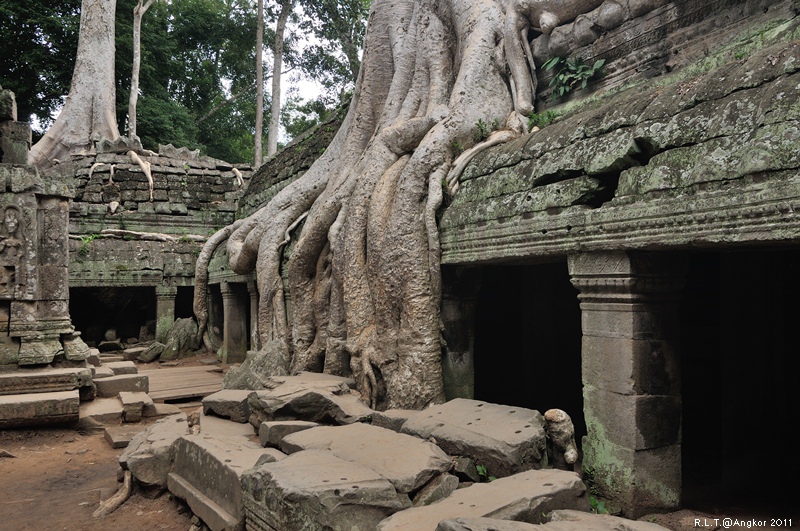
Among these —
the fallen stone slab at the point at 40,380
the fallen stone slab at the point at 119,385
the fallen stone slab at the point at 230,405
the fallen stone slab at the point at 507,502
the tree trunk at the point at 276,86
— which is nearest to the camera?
the fallen stone slab at the point at 507,502

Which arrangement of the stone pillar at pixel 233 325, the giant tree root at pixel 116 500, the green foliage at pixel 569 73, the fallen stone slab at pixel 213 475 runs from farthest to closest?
1. the stone pillar at pixel 233 325
2. the green foliage at pixel 569 73
3. the giant tree root at pixel 116 500
4. the fallen stone slab at pixel 213 475

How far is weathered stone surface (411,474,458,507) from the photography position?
323 centimetres

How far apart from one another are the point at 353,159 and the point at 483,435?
4.42 metres

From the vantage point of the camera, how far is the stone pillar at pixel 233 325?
10211 mm

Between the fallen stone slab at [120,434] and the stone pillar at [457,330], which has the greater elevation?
the stone pillar at [457,330]

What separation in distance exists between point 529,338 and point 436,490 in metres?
3.48

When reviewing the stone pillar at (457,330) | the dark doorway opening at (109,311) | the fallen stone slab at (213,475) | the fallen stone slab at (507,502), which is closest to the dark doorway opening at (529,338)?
the stone pillar at (457,330)

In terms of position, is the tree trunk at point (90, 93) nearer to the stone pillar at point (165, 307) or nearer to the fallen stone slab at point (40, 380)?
the stone pillar at point (165, 307)

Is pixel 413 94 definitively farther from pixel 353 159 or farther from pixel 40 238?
pixel 40 238

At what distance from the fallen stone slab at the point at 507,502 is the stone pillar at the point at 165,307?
33.0 ft

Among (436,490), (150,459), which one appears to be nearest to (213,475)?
(150,459)

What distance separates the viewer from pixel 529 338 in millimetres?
6500

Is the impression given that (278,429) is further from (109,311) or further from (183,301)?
(109,311)

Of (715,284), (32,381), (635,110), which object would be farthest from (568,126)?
(32,381)
